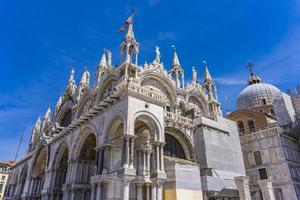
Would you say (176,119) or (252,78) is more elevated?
(252,78)

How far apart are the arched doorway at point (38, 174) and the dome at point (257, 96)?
38.9 metres

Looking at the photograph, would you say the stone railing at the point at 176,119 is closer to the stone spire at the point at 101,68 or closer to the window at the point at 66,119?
the stone spire at the point at 101,68

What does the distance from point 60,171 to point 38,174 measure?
664 cm


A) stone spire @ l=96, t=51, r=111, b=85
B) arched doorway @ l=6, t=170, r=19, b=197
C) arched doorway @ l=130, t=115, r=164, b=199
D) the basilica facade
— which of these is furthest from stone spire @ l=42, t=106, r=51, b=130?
arched doorway @ l=130, t=115, r=164, b=199

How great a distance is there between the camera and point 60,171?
82.0 feet

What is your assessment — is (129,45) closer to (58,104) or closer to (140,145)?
(140,145)

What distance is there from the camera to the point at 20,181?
3356cm

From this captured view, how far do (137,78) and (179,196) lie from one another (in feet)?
38.9

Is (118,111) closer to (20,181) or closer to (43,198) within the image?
(43,198)

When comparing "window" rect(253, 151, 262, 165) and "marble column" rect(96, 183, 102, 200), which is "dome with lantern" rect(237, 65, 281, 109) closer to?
"window" rect(253, 151, 262, 165)

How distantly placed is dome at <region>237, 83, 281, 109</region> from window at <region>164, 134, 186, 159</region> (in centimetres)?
3140

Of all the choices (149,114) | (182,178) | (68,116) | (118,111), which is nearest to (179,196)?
(182,178)

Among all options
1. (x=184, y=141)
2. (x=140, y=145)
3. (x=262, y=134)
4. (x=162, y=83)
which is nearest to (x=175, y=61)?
(x=162, y=83)

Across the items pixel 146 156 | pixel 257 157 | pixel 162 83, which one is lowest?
pixel 146 156
